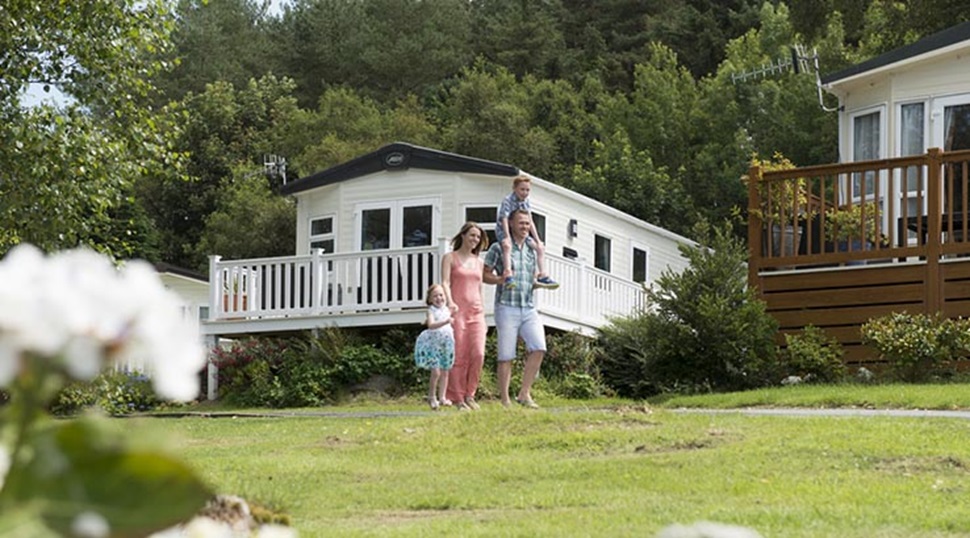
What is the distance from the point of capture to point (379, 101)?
51562 millimetres

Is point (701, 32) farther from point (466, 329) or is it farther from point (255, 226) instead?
point (466, 329)

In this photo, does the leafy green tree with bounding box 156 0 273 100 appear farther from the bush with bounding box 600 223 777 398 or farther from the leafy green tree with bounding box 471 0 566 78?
the bush with bounding box 600 223 777 398

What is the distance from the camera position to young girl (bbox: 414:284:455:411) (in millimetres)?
13078

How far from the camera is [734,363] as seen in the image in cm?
1526

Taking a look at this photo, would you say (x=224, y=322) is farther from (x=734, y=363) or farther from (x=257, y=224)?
(x=257, y=224)

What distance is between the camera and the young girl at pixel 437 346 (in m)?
13.1

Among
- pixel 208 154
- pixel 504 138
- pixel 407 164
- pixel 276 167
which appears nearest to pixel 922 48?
pixel 407 164

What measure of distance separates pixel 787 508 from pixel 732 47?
38.8 meters

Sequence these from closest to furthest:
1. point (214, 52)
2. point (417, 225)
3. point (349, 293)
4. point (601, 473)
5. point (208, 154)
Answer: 1. point (601, 473)
2. point (349, 293)
3. point (417, 225)
4. point (208, 154)
5. point (214, 52)

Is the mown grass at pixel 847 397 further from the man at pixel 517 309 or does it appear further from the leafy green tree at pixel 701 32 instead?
the leafy green tree at pixel 701 32

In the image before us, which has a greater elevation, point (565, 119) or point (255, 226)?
point (565, 119)

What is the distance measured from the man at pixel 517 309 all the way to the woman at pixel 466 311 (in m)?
0.32

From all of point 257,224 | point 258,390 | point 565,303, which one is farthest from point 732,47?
point 258,390

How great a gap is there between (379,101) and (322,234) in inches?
1083
